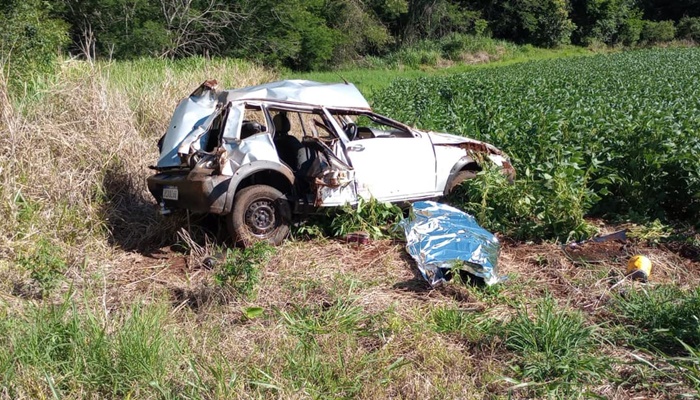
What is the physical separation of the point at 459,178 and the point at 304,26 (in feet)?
100

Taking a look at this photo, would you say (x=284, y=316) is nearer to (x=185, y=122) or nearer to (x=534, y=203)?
(x=185, y=122)

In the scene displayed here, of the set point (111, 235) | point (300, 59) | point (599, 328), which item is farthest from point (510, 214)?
point (300, 59)

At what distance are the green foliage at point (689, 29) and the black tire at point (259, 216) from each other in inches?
2385

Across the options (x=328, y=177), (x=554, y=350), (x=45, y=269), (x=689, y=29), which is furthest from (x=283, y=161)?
(x=689, y=29)

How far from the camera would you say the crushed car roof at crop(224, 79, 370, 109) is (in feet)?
25.1

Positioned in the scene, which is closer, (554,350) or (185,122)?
(554,350)

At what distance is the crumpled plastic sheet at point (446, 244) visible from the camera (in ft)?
19.0

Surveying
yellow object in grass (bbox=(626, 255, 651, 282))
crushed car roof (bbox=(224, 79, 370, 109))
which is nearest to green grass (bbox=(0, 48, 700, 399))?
yellow object in grass (bbox=(626, 255, 651, 282))

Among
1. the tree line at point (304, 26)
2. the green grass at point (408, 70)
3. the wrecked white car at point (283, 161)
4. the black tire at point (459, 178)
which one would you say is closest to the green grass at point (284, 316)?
the wrecked white car at point (283, 161)

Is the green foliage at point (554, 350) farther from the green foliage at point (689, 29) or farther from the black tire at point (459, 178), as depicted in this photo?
the green foliage at point (689, 29)

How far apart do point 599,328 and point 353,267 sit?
2617mm

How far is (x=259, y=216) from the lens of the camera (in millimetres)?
7316

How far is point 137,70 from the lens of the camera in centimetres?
1410

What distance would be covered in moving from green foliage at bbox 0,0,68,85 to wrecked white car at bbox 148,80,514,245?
3.86 meters
